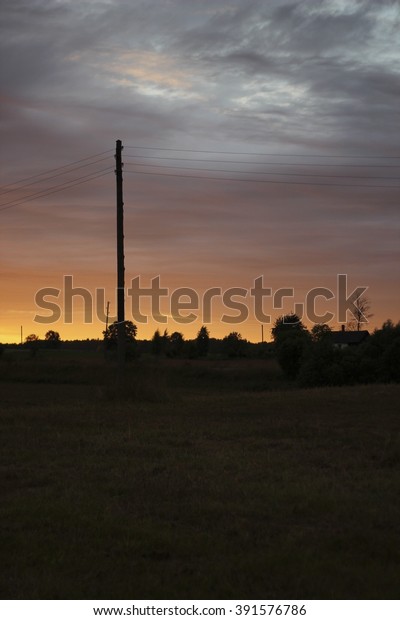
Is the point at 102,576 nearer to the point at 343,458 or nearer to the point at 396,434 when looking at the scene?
the point at 343,458

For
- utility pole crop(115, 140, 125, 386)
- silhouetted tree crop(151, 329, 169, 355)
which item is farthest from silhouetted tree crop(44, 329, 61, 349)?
utility pole crop(115, 140, 125, 386)

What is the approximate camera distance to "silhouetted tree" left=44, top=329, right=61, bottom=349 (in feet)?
587

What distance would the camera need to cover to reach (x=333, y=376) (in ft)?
186

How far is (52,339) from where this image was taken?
593ft

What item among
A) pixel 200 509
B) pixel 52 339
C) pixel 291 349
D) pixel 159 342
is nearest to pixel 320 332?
pixel 291 349

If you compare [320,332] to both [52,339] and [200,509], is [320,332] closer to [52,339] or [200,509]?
[200,509]

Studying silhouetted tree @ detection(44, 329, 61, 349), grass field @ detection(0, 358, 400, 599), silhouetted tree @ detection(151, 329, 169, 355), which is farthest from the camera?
silhouetted tree @ detection(44, 329, 61, 349)

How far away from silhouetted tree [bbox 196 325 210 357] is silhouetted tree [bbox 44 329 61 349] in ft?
180

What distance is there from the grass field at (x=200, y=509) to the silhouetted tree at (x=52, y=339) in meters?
162

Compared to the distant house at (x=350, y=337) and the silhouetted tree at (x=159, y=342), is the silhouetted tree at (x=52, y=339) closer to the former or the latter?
the silhouetted tree at (x=159, y=342)

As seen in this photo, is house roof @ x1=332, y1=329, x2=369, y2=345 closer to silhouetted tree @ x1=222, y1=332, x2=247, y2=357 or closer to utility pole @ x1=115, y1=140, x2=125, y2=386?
silhouetted tree @ x1=222, y1=332, x2=247, y2=357

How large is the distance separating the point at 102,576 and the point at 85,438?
910cm

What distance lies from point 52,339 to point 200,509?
175 metres
